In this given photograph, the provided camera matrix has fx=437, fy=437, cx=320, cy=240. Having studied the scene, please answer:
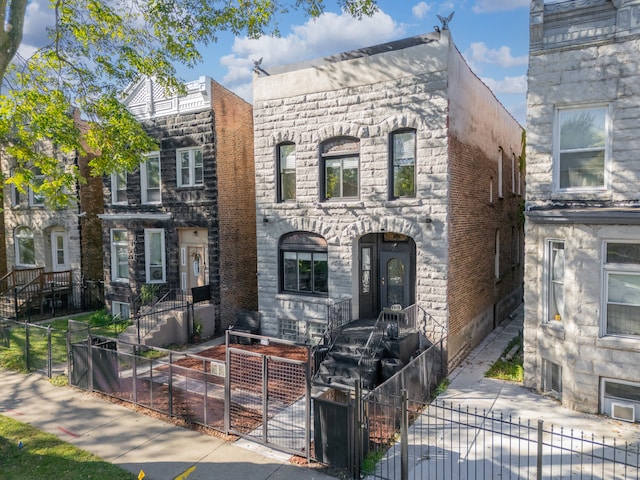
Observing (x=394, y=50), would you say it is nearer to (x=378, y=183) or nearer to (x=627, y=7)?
(x=378, y=183)

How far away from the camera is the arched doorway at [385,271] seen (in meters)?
13.1

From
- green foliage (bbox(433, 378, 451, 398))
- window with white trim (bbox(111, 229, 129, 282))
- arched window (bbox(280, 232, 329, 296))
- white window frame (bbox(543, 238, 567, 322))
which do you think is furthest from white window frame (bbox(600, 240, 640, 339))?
window with white trim (bbox(111, 229, 129, 282))

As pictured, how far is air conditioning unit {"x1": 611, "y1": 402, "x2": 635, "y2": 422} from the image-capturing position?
29.3 feet

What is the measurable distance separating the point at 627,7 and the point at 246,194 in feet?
41.9

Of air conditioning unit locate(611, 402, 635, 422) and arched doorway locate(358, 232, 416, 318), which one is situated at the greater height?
arched doorway locate(358, 232, 416, 318)

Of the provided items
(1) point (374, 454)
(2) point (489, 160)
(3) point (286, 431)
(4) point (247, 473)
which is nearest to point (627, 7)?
(2) point (489, 160)

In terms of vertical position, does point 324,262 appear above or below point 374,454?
above

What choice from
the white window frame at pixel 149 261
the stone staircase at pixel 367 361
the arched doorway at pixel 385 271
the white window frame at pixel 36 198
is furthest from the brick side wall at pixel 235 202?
the white window frame at pixel 36 198

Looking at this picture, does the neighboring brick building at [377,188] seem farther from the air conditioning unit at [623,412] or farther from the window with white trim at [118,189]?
the window with white trim at [118,189]

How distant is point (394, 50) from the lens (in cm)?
1212

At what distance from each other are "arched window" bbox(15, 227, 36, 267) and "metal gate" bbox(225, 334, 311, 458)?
1780cm

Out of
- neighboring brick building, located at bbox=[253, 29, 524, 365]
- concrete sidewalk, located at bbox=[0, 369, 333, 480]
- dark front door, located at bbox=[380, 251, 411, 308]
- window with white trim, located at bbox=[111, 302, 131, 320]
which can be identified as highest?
neighboring brick building, located at bbox=[253, 29, 524, 365]

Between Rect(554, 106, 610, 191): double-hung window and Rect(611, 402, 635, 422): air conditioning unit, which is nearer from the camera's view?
Rect(611, 402, 635, 422): air conditioning unit

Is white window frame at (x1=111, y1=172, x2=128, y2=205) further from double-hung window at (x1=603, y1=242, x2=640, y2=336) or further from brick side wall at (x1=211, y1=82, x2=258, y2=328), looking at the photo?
double-hung window at (x1=603, y1=242, x2=640, y2=336)
